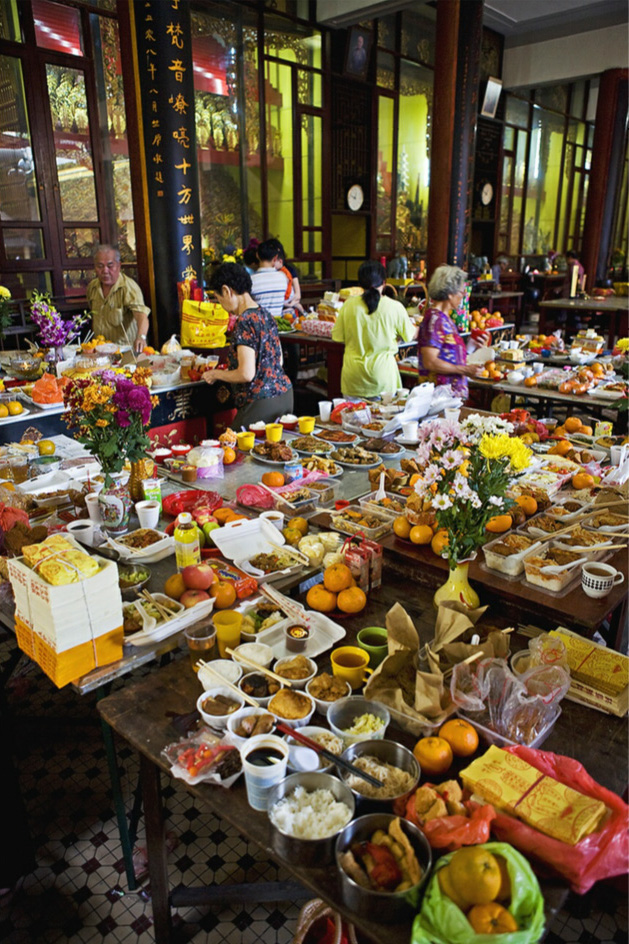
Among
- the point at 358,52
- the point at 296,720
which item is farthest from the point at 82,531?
the point at 358,52

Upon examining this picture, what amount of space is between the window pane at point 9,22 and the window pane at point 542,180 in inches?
422

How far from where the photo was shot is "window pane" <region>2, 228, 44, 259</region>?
6684mm

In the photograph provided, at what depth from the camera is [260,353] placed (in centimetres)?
380

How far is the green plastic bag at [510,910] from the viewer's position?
999mm

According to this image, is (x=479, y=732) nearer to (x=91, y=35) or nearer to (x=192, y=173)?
(x=192, y=173)

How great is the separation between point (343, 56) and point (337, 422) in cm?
807

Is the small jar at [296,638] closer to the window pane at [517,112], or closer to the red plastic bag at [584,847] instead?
the red plastic bag at [584,847]

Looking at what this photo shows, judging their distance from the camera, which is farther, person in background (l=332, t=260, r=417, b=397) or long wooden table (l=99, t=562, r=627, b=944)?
person in background (l=332, t=260, r=417, b=397)

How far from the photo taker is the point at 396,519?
238 centimetres

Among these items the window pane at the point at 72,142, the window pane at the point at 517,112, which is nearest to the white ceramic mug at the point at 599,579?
the window pane at the point at 72,142

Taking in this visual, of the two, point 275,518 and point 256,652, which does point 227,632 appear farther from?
point 275,518

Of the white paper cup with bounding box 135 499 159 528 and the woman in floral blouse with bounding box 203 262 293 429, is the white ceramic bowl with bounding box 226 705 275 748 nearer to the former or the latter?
the white paper cup with bounding box 135 499 159 528

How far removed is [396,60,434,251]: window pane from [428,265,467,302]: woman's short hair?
25.7 feet

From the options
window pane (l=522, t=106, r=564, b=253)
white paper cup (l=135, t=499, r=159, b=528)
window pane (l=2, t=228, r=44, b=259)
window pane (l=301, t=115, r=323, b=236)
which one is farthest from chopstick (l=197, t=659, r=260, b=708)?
window pane (l=522, t=106, r=564, b=253)
